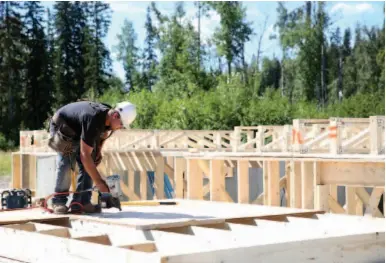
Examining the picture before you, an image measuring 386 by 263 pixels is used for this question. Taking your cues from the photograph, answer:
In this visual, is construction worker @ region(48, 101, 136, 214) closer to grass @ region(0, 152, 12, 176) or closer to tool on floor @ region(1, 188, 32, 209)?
tool on floor @ region(1, 188, 32, 209)

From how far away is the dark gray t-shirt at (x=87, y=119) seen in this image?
925 centimetres

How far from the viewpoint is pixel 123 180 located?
28.0m

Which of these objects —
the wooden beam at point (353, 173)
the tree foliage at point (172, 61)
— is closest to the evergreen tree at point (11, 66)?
the tree foliage at point (172, 61)

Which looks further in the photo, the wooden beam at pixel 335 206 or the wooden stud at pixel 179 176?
the wooden stud at pixel 179 176

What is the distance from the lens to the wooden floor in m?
6.33

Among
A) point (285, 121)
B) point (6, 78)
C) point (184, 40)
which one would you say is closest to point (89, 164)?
point (285, 121)

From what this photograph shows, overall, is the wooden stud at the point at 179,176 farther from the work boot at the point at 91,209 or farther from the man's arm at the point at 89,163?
the man's arm at the point at 89,163

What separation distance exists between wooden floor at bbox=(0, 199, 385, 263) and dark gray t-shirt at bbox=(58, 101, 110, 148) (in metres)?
0.88

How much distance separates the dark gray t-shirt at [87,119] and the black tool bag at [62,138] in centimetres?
6

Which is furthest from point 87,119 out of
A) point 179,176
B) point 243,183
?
point 179,176

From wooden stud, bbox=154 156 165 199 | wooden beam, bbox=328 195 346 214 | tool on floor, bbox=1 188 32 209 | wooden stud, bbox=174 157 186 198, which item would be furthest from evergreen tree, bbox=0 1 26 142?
tool on floor, bbox=1 188 32 209

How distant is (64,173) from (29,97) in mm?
66462

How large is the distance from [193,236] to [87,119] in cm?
237

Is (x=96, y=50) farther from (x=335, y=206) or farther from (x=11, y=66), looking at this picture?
(x=335, y=206)
